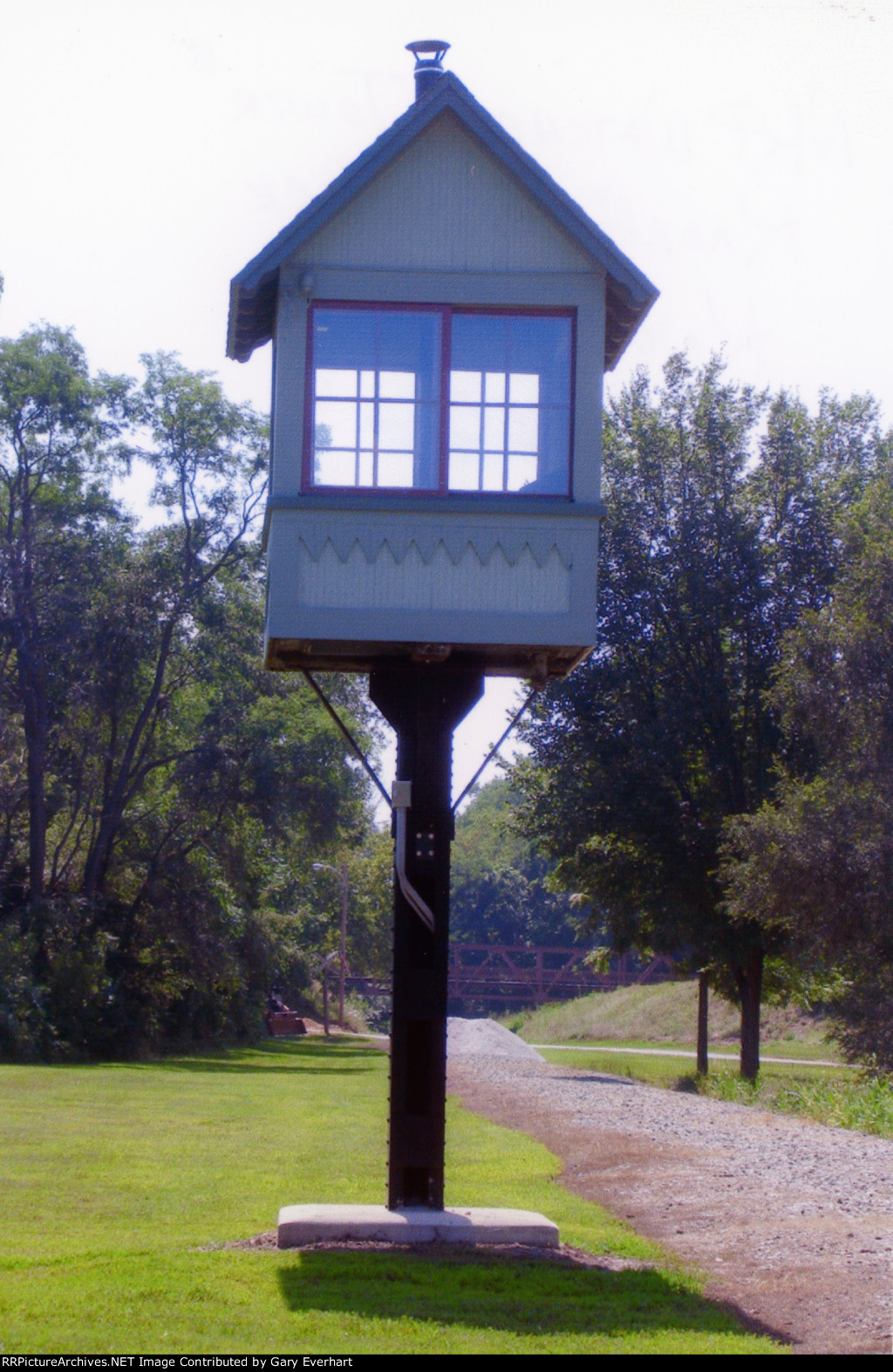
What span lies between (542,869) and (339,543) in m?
137

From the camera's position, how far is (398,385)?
33.7 ft

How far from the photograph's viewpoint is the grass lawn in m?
7.16

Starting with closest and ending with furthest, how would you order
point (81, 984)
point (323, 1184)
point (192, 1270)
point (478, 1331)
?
point (478, 1331)
point (192, 1270)
point (323, 1184)
point (81, 984)

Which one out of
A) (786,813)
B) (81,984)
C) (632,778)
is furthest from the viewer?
(81,984)

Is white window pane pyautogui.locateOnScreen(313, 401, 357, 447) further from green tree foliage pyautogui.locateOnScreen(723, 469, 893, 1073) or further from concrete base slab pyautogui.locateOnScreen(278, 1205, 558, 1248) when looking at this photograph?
green tree foliage pyautogui.locateOnScreen(723, 469, 893, 1073)

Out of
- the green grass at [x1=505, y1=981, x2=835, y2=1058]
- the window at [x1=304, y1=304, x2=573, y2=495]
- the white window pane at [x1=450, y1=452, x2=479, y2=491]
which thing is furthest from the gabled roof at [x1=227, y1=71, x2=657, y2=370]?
the green grass at [x1=505, y1=981, x2=835, y2=1058]

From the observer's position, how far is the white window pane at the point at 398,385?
1027 centimetres

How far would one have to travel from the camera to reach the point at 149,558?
41.3 m

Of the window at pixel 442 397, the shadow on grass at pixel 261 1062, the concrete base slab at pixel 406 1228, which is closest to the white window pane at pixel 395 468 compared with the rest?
the window at pixel 442 397

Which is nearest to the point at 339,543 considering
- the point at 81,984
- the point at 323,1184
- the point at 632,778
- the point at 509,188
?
the point at 509,188

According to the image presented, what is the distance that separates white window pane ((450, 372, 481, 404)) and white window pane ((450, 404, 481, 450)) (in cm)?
5

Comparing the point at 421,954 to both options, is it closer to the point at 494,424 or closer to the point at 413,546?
the point at 413,546

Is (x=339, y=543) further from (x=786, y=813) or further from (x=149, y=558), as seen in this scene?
(x=149, y=558)

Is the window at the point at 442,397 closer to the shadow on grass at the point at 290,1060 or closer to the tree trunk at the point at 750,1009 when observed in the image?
the shadow on grass at the point at 290,1060
